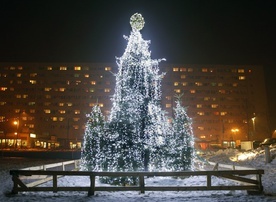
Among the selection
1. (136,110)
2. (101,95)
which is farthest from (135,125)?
(101,95)

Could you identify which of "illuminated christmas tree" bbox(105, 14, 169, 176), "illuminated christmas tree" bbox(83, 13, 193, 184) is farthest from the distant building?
"illuminated christmas tree" bbox(105, 14, 169, 176)

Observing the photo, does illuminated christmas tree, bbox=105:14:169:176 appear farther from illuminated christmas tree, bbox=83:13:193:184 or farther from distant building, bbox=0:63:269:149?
distant building, bbox=0:63:269:149

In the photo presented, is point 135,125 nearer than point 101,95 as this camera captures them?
Yes

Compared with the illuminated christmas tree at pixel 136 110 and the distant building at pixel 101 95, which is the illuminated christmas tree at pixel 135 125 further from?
the distant building at pixel 101 95

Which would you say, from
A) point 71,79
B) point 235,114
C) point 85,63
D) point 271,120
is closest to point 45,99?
point 71,79

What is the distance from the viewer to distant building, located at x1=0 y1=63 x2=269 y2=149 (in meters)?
118

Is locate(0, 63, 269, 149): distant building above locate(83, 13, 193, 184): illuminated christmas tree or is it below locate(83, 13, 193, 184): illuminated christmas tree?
above

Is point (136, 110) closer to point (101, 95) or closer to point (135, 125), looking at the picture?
point (135, 125)

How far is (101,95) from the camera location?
120m

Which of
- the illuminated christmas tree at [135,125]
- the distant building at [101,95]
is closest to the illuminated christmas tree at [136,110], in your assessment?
the illuminated christmas tree at [135,125]

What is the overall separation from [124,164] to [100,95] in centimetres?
10449

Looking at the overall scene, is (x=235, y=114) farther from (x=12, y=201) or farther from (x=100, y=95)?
(x=12, y=201)

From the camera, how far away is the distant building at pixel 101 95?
118375 millimetres

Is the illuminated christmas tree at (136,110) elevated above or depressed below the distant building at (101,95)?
below
